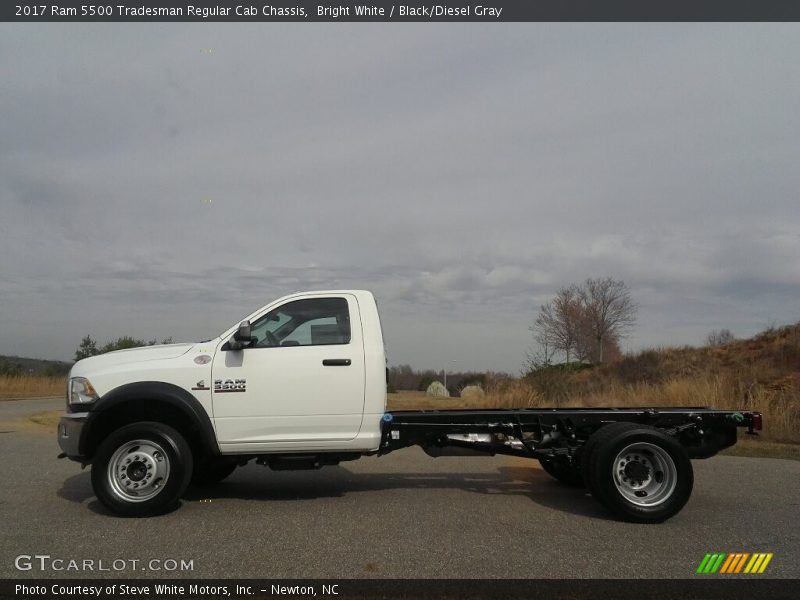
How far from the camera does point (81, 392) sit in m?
6.52

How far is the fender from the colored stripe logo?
4.62 meters

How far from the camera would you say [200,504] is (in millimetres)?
6938

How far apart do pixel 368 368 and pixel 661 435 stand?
10.1ft

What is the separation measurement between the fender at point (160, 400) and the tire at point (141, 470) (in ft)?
0.68

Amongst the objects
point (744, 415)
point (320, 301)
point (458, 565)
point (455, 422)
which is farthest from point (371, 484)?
point (744, 415)

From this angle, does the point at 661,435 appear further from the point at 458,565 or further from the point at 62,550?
the point at 62,550

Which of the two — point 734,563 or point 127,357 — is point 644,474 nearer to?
point 734,563

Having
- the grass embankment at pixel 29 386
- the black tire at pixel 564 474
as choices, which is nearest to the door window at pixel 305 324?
the black tire at pixel 564 474

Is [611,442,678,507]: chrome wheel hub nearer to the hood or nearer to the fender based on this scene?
Result: the fender

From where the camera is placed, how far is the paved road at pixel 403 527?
4.89m

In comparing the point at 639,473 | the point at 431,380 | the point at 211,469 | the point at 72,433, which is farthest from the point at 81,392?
the point at 431,380

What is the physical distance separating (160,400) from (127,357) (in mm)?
712

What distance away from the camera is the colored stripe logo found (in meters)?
4.81
